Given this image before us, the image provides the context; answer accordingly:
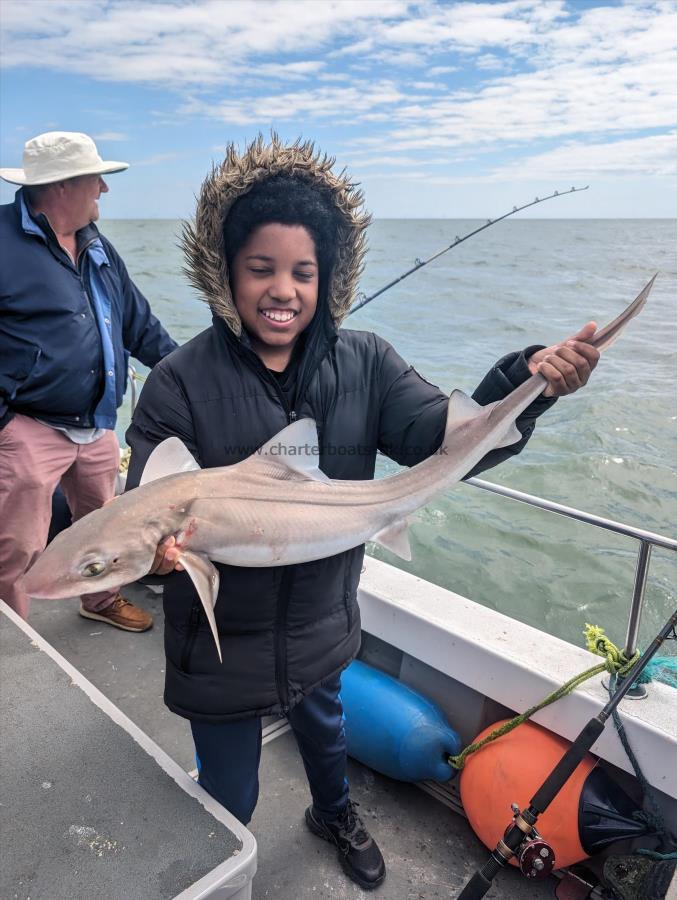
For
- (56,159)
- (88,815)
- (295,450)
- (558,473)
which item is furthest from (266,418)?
(558,473)

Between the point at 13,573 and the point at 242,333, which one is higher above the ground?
the point at 242,333

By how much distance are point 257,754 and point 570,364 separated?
1.55 meters

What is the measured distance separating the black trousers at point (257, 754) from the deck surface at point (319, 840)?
236mm

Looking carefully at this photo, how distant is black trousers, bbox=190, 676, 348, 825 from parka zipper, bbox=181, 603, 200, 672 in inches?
8.0

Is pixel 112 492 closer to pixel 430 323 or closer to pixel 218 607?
pixel 218 607

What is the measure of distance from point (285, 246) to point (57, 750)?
1715mm

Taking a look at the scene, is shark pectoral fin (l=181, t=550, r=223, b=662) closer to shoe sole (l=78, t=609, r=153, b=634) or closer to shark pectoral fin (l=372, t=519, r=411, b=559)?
shark pectoral fin (l=372, t=519, r=411, b=559)

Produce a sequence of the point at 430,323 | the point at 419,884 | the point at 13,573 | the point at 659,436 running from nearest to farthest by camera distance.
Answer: the point at 419,884 → the point at 13,573 → the point at 659,436 → the point at 430,323

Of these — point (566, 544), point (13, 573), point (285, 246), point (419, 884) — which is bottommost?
point (566, 544)

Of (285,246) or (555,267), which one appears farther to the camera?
(555,267)

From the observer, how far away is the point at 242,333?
1.90 meters

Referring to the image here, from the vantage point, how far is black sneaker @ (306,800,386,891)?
8.14 ft

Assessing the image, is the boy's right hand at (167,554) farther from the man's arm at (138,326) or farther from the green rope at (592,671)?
the man's arm at (138,326)

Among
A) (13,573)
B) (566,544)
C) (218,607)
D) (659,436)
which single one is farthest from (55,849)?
(659,436)
